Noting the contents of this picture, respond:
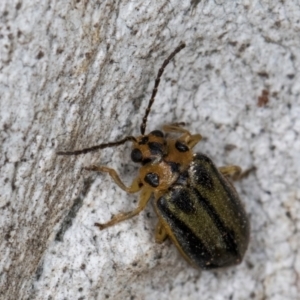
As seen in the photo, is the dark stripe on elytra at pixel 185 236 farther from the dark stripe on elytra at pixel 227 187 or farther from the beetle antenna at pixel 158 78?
the beetle antenna at pixel 158 78

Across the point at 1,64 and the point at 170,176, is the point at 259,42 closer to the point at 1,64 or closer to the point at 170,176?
the point at 170,176

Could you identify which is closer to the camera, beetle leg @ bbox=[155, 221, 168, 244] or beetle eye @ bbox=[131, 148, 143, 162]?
beetle eye @ bbox=[131, 148, 143, 162]

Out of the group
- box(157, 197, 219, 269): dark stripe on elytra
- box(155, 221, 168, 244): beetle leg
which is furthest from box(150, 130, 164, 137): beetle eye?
box(155, 221, 168, 244): beetle leg

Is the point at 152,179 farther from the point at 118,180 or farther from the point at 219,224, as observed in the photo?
the point at 219,224

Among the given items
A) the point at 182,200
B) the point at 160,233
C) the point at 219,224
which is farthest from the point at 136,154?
the point at 219,224

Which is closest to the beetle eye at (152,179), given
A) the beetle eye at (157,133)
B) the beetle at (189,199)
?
the beetle at (189,199)

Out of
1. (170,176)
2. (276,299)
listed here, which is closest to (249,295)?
(276,299)

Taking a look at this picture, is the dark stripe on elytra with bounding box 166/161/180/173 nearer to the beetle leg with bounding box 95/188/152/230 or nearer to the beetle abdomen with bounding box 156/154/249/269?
the beetle abdomen with bounding box 156/154/249/269
